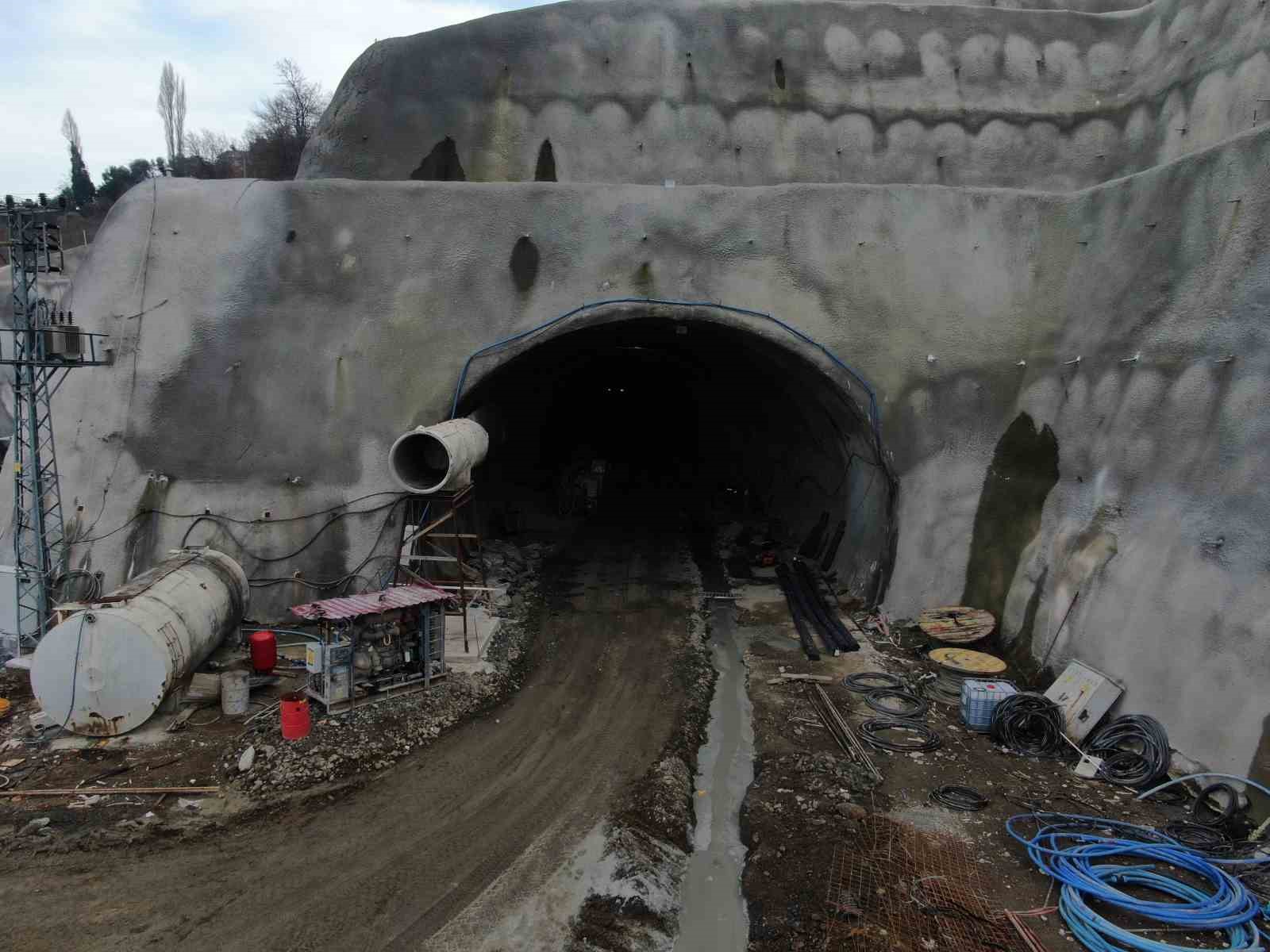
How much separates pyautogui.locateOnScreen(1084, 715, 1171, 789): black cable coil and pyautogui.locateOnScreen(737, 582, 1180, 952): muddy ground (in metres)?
0.25

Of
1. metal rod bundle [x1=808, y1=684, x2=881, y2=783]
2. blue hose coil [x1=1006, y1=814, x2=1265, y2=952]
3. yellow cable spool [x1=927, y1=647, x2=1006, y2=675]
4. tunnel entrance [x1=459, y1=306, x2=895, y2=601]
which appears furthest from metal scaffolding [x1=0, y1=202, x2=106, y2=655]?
blue hose coil [x1=1006, y1=814, x2=1265, y2=952]

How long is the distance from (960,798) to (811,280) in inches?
352

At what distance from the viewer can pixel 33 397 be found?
40.0ft

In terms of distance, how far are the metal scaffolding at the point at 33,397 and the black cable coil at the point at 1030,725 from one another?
14011 millimetres

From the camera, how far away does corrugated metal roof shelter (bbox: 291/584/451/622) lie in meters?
10.7

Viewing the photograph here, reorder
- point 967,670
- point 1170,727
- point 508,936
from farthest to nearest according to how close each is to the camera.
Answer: point 967,670 < point 1170,727 < point 508,936

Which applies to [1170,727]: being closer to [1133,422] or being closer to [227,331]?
[1133,422]

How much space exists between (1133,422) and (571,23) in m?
13.9

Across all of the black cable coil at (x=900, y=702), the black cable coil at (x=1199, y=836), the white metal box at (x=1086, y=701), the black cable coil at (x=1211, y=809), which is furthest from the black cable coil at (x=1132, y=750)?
the black cable coil at (x=900, y=702)

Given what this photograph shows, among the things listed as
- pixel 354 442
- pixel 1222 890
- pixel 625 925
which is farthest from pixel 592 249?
pixel 1222 890

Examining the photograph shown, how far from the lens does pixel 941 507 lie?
14.3m

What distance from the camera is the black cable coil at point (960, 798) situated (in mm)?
9094

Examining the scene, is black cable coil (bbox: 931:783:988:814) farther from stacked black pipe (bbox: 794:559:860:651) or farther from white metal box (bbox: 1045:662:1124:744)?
stacked black pipe (bbox: 794:559:860:651)

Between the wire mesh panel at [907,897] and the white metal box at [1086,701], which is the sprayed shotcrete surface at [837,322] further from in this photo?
the wire mesh panel at [907,897]
